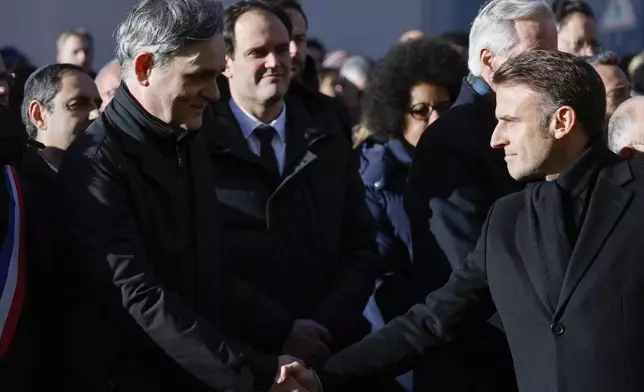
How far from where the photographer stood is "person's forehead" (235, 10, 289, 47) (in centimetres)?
507

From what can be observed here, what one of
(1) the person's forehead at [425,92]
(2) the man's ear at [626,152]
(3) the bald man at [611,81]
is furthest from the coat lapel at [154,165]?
(3) the bald man at [611,81]

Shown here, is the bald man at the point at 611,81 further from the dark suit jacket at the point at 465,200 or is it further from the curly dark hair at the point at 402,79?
the dark suit jacket at the point at 465,200

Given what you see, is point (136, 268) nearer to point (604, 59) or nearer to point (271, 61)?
point (271, 61)

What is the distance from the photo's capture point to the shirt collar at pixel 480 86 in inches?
196

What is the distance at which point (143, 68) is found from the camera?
4.09m

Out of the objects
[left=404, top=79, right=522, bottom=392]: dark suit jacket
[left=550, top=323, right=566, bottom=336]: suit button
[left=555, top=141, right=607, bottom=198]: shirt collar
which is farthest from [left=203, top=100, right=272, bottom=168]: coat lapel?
[left=550, top=323, right=566, bottom=336]: suit button

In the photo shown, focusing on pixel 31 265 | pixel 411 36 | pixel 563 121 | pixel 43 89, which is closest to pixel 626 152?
pixel 563 121

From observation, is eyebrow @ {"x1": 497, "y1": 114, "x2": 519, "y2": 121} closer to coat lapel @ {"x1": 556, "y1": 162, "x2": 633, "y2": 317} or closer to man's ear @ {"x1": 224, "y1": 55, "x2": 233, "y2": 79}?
coat lapel @ {"x1": 556, "y1": 162, "x2": 633, "y2": 317}

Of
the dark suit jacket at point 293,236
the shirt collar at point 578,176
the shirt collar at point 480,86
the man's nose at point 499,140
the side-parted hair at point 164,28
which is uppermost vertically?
the side-parted hair at point 164,28

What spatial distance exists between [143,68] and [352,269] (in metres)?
1.34

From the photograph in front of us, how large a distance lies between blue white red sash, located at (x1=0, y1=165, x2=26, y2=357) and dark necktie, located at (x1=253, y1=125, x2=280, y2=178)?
1203mm

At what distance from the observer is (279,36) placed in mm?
5117

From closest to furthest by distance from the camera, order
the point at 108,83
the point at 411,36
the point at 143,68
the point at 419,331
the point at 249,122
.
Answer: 1. the point at 143,68
2. the point at 419,331
3. the point at 249,122
4. the point at 108,83
5. the point at 411,36

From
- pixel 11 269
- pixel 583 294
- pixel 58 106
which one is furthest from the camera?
pixel 58 106
